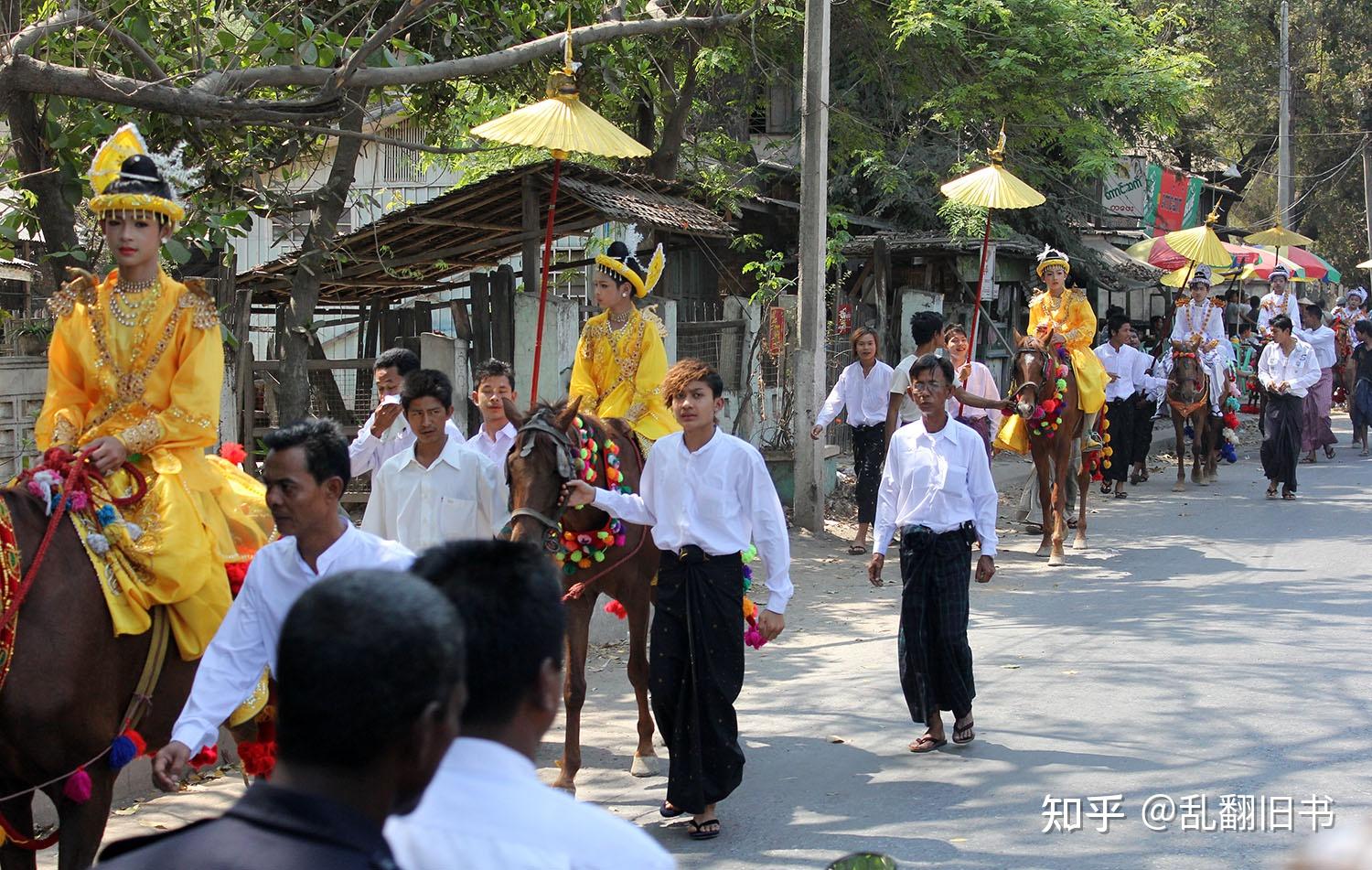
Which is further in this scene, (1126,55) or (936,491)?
(1126,55)

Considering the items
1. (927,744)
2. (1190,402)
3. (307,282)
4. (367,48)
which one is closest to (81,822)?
(927,744)

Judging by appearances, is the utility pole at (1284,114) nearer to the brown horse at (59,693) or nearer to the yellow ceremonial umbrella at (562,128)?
the yellow ceremonial umbrella at (562,128)

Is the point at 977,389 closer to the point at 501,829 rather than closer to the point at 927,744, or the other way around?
the point at 927,744

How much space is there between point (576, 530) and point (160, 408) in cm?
213

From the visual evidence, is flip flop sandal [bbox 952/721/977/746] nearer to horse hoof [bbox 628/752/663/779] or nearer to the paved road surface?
the paved road surface

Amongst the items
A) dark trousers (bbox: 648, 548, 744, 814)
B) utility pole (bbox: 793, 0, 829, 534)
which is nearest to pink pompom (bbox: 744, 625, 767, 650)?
dark trousers (bbox: 648, 548, 744, 814)

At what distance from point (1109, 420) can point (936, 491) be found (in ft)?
34.8

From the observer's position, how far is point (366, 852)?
1962 millimetres

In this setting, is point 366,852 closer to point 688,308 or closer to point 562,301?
point 562,301

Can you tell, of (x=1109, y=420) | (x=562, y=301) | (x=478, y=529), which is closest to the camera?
(x=478, y=529)

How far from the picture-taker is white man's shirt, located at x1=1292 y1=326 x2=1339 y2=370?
21.4 metres

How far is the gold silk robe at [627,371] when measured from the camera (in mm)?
8094

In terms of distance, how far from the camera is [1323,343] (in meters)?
21.6

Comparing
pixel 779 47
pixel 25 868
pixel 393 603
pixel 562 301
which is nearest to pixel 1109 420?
pixel 779 47
